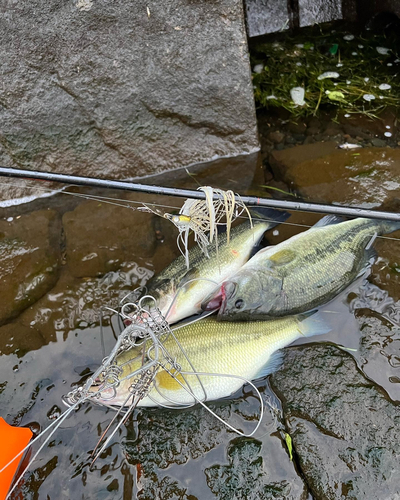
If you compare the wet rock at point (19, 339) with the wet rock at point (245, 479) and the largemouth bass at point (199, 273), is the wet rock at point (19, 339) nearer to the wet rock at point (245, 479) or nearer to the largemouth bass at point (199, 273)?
the largemouth bass at point (199, 273)

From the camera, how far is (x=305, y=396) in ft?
9.91

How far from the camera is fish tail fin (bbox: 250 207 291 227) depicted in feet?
11.8

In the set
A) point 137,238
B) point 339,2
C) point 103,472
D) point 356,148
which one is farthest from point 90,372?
point 339,2

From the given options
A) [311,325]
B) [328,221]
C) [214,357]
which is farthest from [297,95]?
[214,357]

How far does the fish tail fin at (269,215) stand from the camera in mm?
3594

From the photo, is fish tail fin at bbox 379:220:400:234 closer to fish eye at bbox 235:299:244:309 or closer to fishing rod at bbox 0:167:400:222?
fishing rod at bbox 0:167:400:222

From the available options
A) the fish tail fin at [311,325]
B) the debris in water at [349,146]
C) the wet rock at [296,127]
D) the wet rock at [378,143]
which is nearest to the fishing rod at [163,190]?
the fish tail fin at [311,325]

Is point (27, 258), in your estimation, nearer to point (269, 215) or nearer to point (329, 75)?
point (269, 215)

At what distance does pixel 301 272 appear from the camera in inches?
128

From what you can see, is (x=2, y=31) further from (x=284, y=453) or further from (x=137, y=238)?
(x=284, y=453)

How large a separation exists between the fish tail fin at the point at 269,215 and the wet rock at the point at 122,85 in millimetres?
1233

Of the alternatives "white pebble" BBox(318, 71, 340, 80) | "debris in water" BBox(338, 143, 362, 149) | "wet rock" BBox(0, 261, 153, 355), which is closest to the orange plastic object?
"wet rock" BBox(0, 261, 153, 355)

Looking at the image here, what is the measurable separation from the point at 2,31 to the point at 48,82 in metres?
0.54

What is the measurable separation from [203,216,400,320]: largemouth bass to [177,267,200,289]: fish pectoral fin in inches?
7.9
